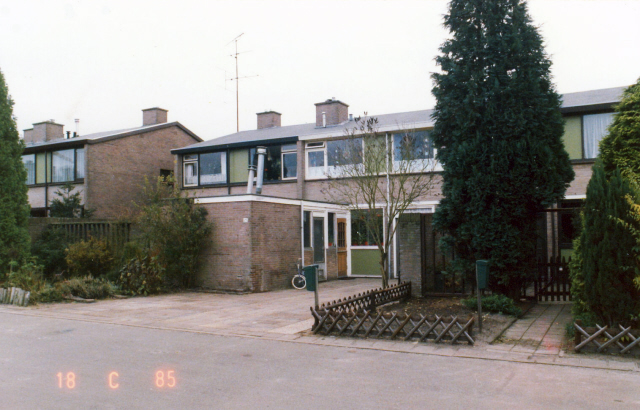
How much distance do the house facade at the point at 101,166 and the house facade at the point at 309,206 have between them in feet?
9.21

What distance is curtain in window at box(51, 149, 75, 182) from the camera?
25.9 metres

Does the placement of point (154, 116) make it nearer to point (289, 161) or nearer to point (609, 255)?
point (289, 161)

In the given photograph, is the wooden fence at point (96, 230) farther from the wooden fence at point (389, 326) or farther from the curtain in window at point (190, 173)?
the wooden fence at point (389, 326)

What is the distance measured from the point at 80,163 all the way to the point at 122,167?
6.86ft

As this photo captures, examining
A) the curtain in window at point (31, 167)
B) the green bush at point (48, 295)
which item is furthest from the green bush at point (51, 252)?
the curtain in window at point (31, 167)

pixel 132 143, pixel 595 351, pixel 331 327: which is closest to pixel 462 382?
pixel 595 351

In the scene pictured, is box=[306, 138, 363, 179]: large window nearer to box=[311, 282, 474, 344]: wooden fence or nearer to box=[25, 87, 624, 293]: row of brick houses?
box=[25, 87, 624, 293]: row of brick houses

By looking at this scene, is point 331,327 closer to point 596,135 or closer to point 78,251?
point 78,251

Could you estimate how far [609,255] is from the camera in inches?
303

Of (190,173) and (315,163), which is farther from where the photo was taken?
(190,173)

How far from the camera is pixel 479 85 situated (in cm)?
1123

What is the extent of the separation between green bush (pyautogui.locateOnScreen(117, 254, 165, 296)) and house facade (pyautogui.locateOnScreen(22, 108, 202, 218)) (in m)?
8.34

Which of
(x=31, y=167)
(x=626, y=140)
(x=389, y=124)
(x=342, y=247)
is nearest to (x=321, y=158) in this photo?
(x=389, y=124)

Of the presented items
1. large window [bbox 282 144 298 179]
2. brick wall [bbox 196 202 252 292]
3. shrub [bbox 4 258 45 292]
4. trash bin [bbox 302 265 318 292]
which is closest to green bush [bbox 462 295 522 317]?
trash bin [bbox 302 265 318 292]
